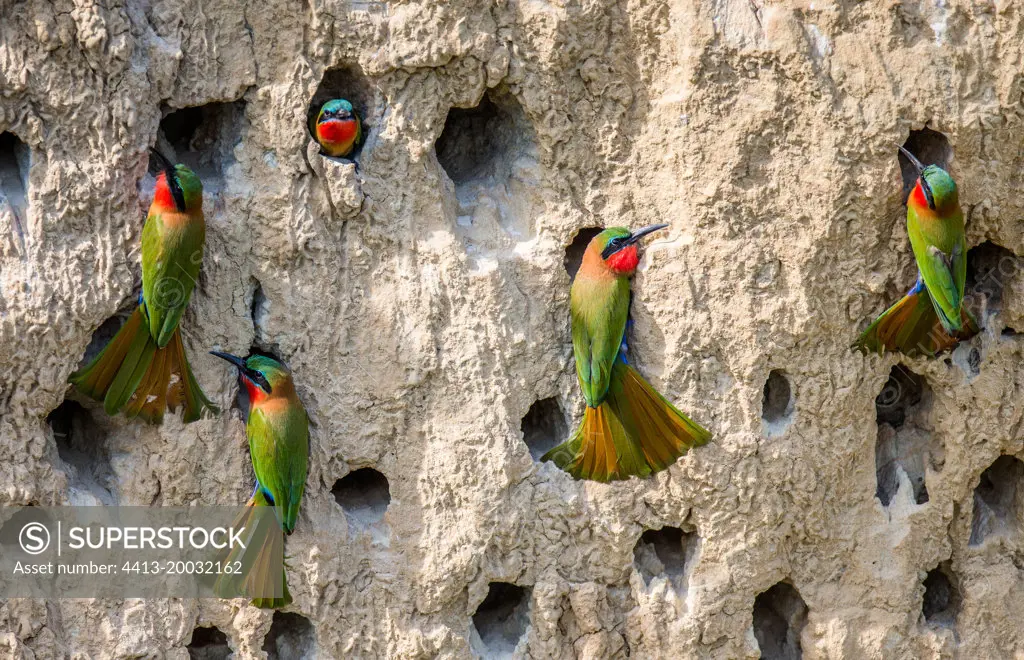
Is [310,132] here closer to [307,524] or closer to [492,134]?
[492,134]

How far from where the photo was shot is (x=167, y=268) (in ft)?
7.50

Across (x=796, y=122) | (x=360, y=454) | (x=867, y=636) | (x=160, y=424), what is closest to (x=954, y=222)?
(x=796, y=122)

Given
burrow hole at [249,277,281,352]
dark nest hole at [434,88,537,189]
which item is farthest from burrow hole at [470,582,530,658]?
dark nest hole at [434,88,537,189]

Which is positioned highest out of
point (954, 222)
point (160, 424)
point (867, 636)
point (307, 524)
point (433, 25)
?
point (433, 25)

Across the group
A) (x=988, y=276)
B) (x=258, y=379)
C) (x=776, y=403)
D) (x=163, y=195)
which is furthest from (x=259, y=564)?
(x=988, y=276)

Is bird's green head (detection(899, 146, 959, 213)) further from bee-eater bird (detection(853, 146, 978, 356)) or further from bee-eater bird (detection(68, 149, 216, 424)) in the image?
bee-eater bird (detection(68, 149, 216, 424))

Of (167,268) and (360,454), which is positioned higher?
(167,268)

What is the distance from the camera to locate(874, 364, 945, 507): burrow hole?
2.70 m

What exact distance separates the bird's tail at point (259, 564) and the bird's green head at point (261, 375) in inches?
8.2

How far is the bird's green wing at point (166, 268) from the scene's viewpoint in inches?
89.9

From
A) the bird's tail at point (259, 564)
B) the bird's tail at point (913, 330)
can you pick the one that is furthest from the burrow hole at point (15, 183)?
the bird's tail at point (913, 330)

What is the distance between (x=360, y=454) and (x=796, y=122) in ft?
3.83

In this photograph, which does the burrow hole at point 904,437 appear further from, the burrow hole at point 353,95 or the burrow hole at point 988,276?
the burrow hole at point 353,95

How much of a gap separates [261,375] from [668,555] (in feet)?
3.32
